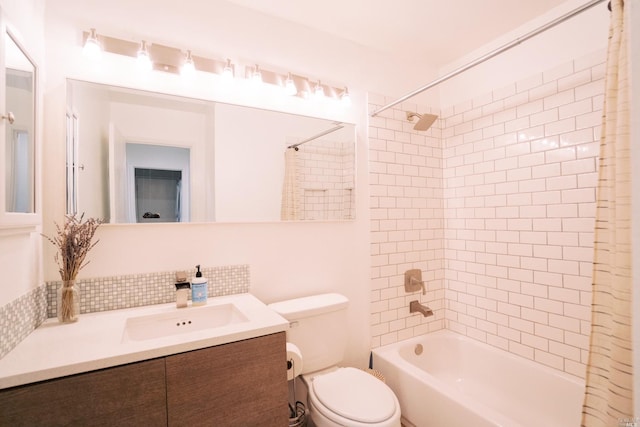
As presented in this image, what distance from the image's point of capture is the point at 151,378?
95 cm

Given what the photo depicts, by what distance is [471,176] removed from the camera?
223cm

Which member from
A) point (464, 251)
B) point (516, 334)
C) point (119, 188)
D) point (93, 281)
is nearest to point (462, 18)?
point (464, 251)

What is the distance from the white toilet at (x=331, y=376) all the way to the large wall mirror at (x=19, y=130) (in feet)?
3.66

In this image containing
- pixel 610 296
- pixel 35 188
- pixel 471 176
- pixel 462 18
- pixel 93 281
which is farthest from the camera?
pixel 471 176

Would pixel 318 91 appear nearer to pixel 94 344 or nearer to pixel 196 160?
pixel 196 160

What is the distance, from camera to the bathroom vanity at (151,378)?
2.74 ft

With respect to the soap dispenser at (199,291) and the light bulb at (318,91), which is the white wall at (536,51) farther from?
the soap dispenser at (199,291)

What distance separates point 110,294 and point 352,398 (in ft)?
4.00

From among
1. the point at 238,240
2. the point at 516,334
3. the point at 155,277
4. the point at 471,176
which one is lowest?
the point at 516,334

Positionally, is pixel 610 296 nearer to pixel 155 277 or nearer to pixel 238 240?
pixel 238 240

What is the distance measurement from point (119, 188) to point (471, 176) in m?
2.25

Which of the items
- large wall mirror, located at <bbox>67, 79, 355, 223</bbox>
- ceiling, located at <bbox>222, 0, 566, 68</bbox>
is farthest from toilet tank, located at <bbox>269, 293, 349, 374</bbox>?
ceiling, located at <bbox>222, 0, 566, 68</bbox>

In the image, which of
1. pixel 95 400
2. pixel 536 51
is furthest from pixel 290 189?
pixel 536 51

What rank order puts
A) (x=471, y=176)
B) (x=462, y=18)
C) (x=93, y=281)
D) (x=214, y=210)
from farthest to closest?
(x=471, y=176) < (x=462, y=18) < (x=214, y=210) < (x=93, y=281)
